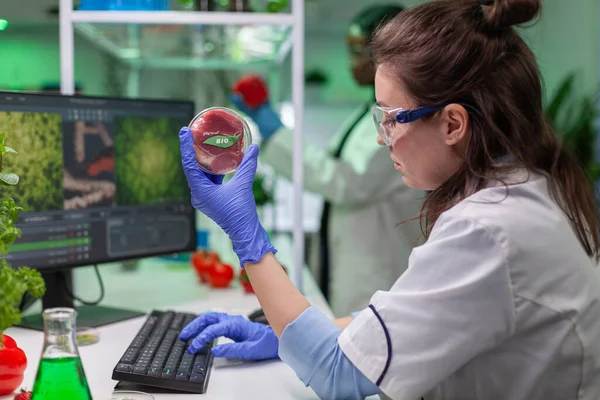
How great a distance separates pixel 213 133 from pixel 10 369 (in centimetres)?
50

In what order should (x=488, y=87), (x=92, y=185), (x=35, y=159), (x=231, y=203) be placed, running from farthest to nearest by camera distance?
(x=92, y=185), (x=35, y=159), (x=231, y=203), (x=488, y=87)

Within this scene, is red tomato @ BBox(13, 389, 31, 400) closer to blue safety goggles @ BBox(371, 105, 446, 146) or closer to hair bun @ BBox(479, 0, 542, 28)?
blue safety goggles @ BBox(371, 105, 446, 146)

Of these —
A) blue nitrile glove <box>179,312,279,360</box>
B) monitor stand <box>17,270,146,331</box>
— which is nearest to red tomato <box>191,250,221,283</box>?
monitor stand <box>17,270,146,331</box>

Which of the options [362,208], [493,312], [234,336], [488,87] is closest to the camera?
[493,312]

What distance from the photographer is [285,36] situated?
2.01 meters

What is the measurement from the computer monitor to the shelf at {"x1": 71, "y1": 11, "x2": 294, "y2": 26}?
22 cm

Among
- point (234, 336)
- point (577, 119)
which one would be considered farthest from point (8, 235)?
point (577, 119)

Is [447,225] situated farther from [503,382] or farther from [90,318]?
[90,318]

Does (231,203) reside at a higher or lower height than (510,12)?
lower

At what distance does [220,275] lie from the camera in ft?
6.20

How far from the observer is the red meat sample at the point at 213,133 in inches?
44.6

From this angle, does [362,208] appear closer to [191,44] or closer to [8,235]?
[191,44]

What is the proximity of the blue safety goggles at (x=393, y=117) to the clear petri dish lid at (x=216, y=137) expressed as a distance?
0.25 metres

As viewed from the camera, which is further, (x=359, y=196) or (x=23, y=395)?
(x=359, y=196)
